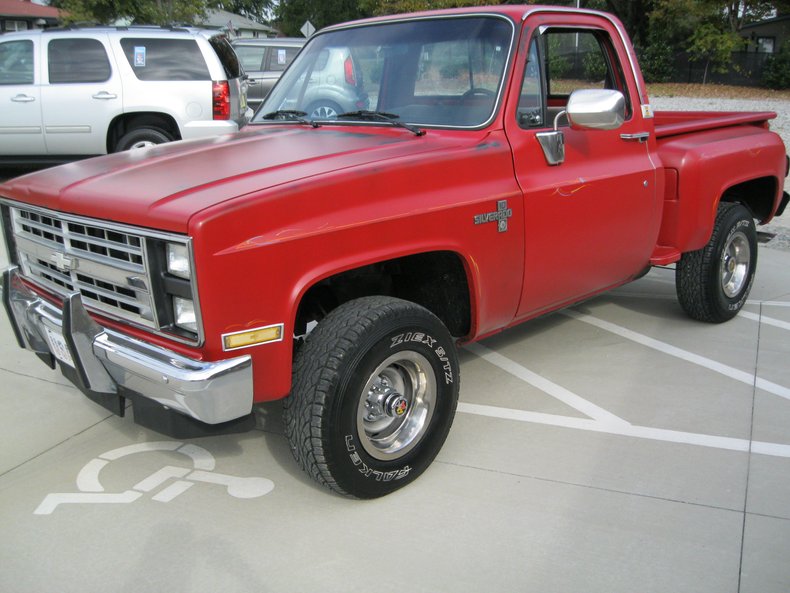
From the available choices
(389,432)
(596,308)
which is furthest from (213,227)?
(596,308)

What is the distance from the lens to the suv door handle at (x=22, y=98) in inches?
365

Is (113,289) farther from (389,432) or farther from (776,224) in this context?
(776,224)

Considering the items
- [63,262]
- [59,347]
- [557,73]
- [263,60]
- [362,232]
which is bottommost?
[59,347]

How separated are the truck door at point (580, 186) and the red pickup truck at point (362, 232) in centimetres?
2

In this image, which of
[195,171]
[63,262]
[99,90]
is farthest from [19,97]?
[195,171]

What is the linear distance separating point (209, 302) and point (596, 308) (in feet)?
12.5

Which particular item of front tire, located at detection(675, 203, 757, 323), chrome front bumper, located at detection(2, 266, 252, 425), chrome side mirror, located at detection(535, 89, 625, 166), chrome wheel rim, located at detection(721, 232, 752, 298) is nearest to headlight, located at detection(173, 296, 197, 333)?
chrome front bumper, located at detection(2, 266, 252, 425)

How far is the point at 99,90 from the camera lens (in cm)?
937

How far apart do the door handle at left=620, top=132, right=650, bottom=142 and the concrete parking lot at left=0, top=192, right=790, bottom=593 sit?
1340 mm

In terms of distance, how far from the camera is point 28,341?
11.5 ft

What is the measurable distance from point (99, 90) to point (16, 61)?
1.09 metres

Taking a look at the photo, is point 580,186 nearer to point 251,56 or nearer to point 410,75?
point 410,75

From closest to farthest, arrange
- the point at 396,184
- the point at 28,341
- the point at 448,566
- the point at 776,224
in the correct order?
the point at 448,566, the point at 396,184, the point at 28,341, the point at 776,224

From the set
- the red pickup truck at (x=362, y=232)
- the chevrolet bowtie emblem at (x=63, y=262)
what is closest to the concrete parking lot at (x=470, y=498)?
the red pickup truck at (x=362, y=232)
